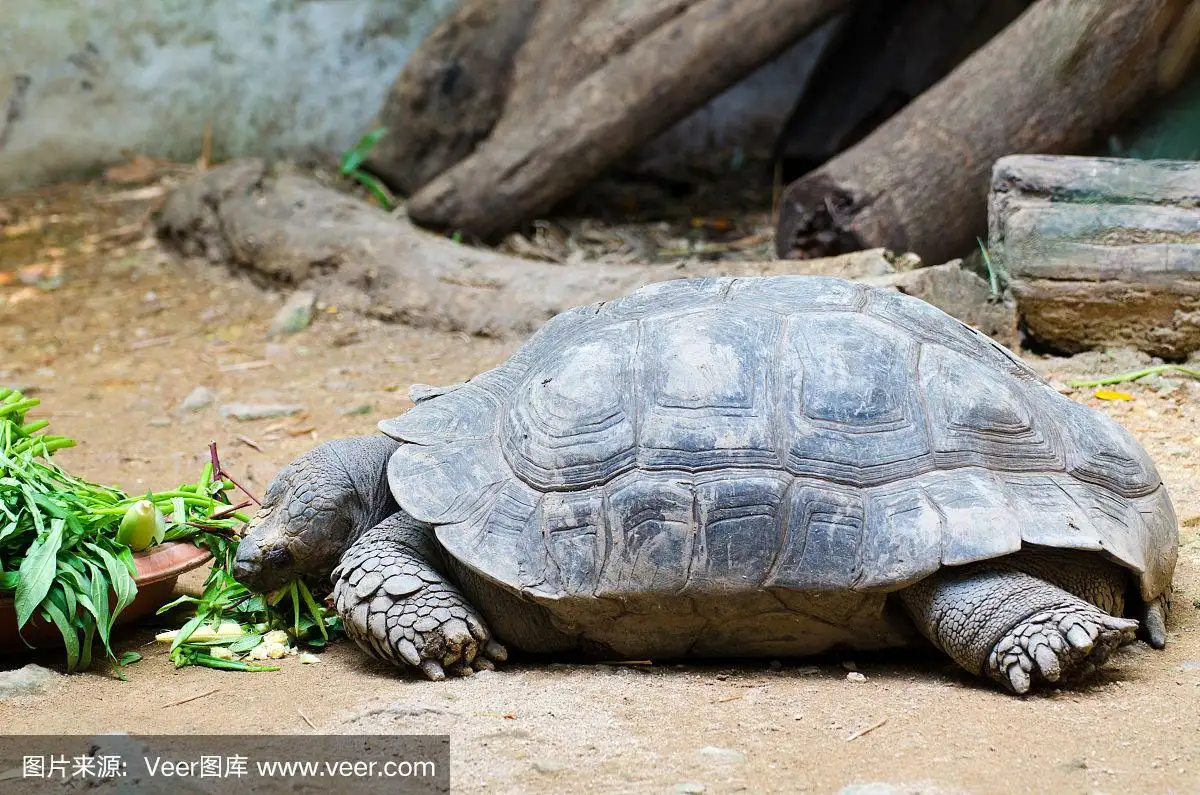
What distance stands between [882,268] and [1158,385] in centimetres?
129

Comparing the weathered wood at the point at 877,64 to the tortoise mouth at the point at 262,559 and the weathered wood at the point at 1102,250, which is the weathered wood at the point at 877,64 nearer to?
the weathered wood at the point at 1102,250

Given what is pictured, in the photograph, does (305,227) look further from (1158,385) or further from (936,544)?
(936,544)

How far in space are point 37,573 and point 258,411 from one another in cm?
244

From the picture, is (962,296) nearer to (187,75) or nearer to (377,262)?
(377,262)

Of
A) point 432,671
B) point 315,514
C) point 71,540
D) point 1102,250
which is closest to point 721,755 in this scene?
point 432,671

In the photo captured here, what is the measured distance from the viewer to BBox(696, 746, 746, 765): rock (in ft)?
8.41

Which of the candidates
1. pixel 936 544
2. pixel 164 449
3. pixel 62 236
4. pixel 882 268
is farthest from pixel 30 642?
pixel 62 236

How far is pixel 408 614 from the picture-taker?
3.20 m

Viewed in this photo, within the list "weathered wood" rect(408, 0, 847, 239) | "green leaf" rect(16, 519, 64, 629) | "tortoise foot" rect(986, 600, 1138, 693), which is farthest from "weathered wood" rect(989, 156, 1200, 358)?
"green leaf" rect(16, 519, 64, 629)

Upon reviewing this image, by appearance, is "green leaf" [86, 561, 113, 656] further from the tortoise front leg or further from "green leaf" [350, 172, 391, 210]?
"green leaf" [350, 172, 391, 210]

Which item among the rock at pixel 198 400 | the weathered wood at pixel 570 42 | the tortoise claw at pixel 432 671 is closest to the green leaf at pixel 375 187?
the weathered wood at pixel 570 42

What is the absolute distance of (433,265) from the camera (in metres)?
6.96

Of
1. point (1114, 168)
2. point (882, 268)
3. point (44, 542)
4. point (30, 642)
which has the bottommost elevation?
point (30, 642)

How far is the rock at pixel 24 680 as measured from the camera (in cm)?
310
